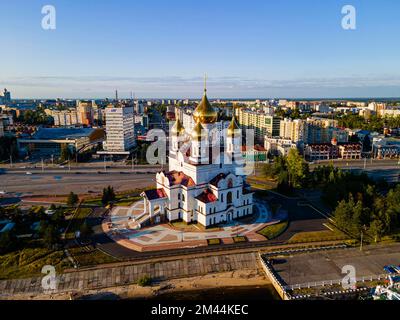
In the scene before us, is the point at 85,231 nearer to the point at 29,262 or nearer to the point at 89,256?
the point at 89,256

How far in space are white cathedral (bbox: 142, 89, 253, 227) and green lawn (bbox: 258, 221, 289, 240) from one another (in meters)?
4.04

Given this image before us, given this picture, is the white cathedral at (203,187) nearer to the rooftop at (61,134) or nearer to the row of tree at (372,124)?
the rooftop at (61,134)

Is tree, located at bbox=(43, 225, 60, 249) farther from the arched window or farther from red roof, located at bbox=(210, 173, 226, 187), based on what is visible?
the arched window

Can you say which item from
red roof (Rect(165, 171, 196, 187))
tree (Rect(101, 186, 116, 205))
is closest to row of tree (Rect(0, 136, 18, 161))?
tree (Rect(101, 186, 116, 205))

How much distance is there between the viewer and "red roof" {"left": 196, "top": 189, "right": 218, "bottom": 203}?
109 ft

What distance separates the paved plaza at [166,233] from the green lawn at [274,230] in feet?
2.21

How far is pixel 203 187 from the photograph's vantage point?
3475 cm

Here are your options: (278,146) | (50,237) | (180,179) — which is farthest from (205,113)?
(278,146)

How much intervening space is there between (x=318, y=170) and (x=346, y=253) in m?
22.0

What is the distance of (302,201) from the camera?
1636 inches

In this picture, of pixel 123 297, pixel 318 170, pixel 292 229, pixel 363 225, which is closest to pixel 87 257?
pixel 123 297

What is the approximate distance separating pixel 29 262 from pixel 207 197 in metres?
18.3

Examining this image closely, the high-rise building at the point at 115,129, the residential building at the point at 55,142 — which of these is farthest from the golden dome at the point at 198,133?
the residential building at the point at 55,142

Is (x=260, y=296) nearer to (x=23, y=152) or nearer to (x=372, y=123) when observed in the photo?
(x=23, y=152)
